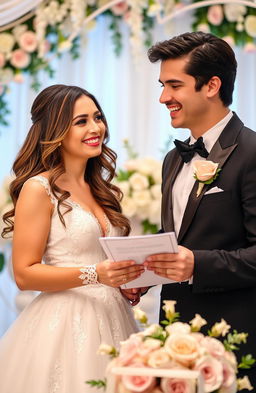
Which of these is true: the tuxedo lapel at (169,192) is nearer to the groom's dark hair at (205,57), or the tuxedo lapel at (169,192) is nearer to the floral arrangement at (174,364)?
the groom's dark hair at (205,57)

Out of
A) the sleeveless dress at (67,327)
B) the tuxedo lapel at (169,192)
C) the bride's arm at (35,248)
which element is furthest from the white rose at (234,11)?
the bride's arm at (35,248)

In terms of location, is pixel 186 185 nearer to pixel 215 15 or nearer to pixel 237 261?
pixel 237 261

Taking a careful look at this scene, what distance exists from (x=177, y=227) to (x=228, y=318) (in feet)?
1.39

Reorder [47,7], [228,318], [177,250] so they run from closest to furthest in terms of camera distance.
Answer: [177,250] → [228,318] → [47,7]

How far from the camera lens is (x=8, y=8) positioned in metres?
4.77

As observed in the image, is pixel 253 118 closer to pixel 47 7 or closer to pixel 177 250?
pixel 47 7

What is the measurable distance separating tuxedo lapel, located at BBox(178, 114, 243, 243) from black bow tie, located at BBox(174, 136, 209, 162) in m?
0.05

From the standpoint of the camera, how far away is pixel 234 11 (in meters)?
4.62

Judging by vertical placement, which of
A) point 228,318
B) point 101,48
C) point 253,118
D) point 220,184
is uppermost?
point 101,48

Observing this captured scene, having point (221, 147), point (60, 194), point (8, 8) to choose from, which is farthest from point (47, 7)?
point (221, 147)

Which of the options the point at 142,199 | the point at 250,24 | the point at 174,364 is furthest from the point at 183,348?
the point at 250,24

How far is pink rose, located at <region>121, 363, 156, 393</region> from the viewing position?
192cm

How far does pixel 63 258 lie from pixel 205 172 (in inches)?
30.3

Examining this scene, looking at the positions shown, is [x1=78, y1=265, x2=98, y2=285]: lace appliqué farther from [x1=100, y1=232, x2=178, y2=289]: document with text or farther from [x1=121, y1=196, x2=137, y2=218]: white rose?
[x1=121, y1=196, x2=137, y2=218]: white rose
